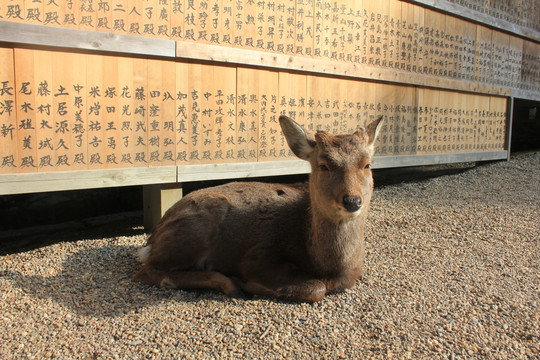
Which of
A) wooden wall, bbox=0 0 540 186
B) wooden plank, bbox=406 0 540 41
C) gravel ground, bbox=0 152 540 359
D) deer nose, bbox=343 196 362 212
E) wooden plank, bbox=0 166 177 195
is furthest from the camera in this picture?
wooden plank, bbox=406 0 540 41

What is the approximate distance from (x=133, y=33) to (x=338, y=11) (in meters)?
3.13

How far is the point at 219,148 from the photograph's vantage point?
5059 mm

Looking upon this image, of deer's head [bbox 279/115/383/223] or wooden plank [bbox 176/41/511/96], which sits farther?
wooden plank [bbox 176/41/511/96]

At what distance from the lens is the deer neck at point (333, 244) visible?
3.32 metres

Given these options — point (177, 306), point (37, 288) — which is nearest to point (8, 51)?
point (37, 288)

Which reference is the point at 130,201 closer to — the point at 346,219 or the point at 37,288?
the point at 37,288

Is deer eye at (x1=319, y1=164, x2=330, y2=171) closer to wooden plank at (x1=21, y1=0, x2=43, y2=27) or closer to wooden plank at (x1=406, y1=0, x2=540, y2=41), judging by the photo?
wooden plank at (x1=21, y1=0, x2=43, y2=27)

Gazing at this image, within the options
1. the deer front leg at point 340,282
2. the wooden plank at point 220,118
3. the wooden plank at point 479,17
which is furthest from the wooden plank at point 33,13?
the wooden plank at point 479,17

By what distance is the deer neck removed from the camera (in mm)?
3324

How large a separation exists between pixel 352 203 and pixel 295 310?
0.90 meters

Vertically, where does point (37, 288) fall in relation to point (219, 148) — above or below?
below

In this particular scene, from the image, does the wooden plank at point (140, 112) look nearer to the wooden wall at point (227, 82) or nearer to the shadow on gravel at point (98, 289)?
the wooden wall at point (227, 82)

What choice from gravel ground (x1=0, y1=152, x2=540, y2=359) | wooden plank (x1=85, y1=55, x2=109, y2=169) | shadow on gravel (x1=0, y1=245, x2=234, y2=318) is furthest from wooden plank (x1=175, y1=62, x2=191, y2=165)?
shadow on gravel (x1=0, y1=245, x2=234, y2=318)

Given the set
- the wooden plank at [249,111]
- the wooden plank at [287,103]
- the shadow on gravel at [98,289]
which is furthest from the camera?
the wooden plank at [287,103]
